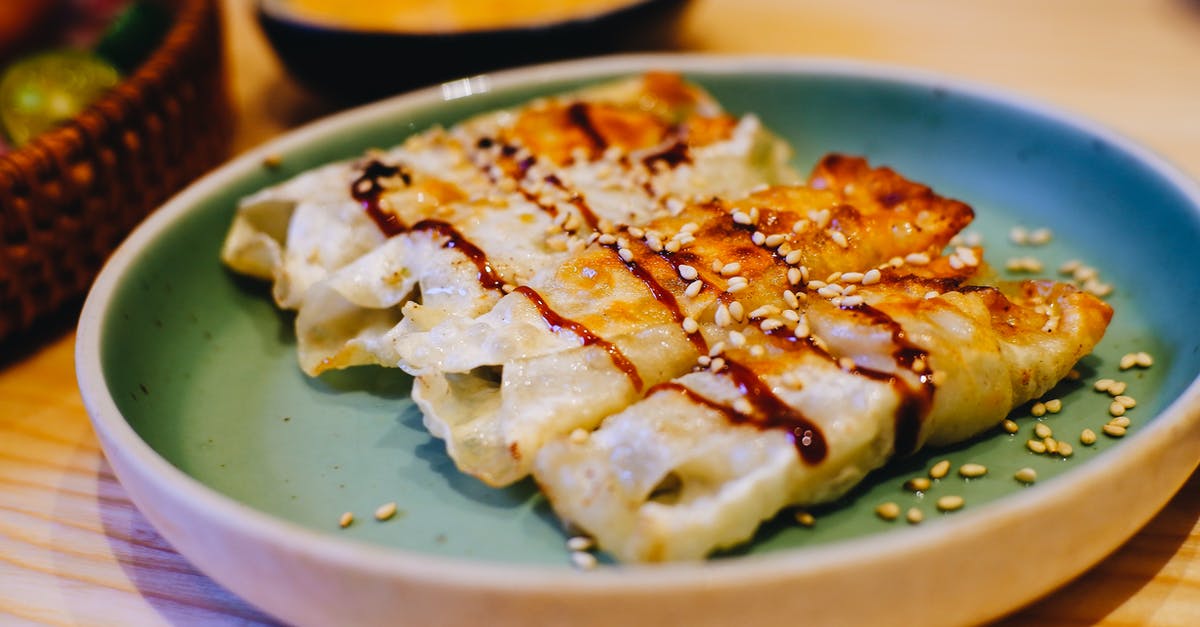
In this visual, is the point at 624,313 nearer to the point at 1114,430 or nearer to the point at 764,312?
the point at 764,312

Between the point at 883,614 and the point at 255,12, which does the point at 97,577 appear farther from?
the point at 255,12

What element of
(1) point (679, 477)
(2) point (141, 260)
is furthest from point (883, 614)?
(2) point (141, 260)

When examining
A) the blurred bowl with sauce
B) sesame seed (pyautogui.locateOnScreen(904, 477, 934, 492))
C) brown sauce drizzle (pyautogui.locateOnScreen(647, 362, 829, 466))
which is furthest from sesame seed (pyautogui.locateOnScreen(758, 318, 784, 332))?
the blurred bowl with sauce

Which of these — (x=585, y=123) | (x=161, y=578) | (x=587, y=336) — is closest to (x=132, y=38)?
(x=585, y=123)

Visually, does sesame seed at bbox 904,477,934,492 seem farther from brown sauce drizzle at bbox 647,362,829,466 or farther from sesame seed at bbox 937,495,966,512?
brown sauce drizzle at bbox 647,362,829,466

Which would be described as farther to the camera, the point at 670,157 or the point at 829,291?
the point at 670,157

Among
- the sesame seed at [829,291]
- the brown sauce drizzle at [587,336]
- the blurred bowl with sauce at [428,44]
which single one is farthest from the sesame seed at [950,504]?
the blurred bowl with sauce at [428,44]

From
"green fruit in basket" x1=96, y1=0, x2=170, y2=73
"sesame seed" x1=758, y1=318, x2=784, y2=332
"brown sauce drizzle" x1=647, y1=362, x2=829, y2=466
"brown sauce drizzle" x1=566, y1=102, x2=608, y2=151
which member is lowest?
"green fruit in basket" x1=96, y1=0, x2=170, y2=73
